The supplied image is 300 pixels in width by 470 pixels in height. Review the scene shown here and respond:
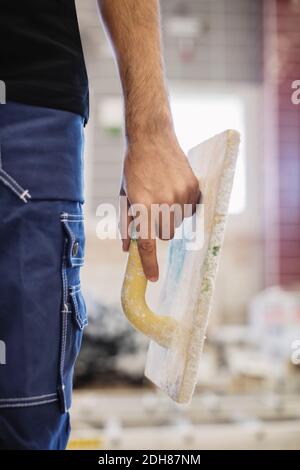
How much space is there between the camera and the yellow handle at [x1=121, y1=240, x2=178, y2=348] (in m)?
0.82

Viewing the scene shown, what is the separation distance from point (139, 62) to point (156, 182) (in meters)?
0.21

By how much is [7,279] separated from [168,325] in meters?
0.25

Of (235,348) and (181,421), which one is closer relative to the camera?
(181,421)

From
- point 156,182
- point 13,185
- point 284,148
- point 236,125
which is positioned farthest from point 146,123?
point 236,125

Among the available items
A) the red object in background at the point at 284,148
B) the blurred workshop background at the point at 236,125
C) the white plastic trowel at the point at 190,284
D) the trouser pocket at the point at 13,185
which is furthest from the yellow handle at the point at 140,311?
the red object in background at the point at 284,148

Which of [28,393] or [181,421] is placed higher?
[28,393]

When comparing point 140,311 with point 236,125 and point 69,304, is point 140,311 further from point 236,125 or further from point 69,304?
point 236,125

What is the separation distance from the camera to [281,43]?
4770 mm

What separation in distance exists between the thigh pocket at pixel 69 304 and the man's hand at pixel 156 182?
0.09 m

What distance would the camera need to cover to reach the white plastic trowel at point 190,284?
735mm

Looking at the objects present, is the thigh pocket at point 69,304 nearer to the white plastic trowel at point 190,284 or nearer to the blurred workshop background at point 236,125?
the white plastic trowel at point 190,284

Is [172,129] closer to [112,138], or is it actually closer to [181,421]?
[181,421]

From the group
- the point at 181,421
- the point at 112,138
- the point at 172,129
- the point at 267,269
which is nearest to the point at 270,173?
the point at 267,269

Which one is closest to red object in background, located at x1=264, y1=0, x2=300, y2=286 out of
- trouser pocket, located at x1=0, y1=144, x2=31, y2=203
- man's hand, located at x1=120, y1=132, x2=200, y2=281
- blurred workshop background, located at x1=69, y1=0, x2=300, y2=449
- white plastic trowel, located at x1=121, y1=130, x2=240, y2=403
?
blurred workshop background, located at x1=69, y1=0, x2=300, y2=449
